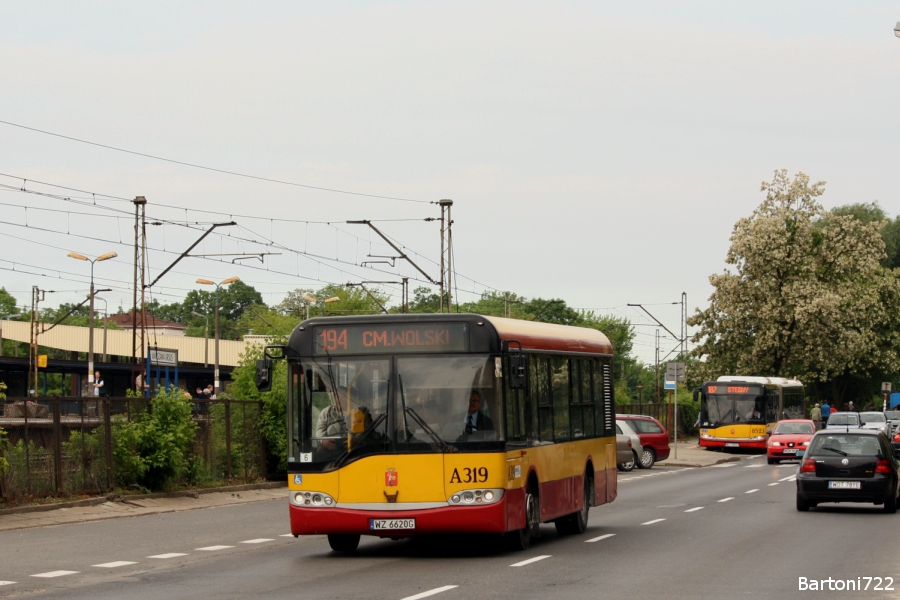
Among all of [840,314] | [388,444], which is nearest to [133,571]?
[388,444]

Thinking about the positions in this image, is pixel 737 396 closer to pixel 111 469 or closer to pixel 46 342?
pixel 111 469

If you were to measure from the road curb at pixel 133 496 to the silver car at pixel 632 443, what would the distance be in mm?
14227

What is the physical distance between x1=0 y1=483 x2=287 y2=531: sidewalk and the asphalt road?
0.51 metres

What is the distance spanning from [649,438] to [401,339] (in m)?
28.9

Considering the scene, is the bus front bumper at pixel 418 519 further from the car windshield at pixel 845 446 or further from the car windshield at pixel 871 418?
the car windshield at pixel 871 418

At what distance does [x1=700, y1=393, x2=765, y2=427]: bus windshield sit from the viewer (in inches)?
2191

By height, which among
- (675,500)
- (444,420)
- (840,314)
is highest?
(840,314)

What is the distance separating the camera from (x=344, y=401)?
15.1 metres

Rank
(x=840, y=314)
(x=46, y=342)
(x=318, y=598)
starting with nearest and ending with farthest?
(x=318, y=598), (x=840, y=314), (x=46, y=342)

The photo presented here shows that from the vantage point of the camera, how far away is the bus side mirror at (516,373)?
14.7 metres

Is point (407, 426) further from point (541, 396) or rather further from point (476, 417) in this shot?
point (541, 396)

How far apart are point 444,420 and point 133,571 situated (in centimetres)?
366

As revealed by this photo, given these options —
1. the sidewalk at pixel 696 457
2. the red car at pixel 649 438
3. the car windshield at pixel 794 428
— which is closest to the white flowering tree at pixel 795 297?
the sidewalk at pixel 696 457

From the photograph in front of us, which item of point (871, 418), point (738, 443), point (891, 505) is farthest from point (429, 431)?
point (738, 443)
